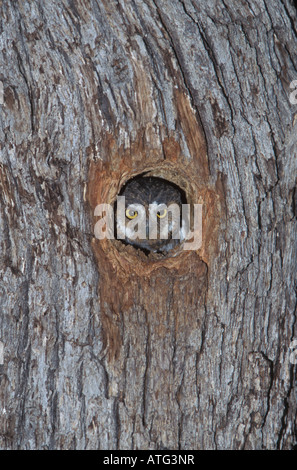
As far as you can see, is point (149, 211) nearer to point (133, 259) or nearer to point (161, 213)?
point (161, 213)

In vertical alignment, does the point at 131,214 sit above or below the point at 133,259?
above

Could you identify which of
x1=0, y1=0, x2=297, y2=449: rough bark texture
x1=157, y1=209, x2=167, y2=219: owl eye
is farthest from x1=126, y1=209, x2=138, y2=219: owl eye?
x1=0, y1=0, x2=297, y2=449: rough bark texture

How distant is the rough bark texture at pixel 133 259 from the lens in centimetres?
191

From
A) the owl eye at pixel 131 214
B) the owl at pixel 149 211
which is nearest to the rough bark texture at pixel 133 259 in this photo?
the owl at pixel 149 211

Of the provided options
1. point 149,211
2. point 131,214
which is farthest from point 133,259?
point 149,211

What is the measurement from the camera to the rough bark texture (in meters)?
1.91

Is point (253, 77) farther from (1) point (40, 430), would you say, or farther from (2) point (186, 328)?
(1) point (40, 430)

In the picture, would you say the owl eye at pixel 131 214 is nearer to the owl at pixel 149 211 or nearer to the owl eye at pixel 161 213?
the owl at pixel 149 211

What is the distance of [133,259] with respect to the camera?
2.08m

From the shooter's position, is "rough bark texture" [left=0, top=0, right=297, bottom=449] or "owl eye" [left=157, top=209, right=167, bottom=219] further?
"owl eye" [left=157, top=209, right=167, bottom=219]

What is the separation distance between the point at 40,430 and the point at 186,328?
0.82 metres

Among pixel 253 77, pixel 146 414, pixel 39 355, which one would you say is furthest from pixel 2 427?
pixel 253 77

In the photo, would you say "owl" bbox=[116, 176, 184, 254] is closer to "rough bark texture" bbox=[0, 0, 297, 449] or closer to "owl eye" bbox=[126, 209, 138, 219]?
"owl eye" bbox=[126, 209, 138, 219]

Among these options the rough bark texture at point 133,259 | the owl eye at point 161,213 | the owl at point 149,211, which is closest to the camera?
the rough bark texture at point 133,259
